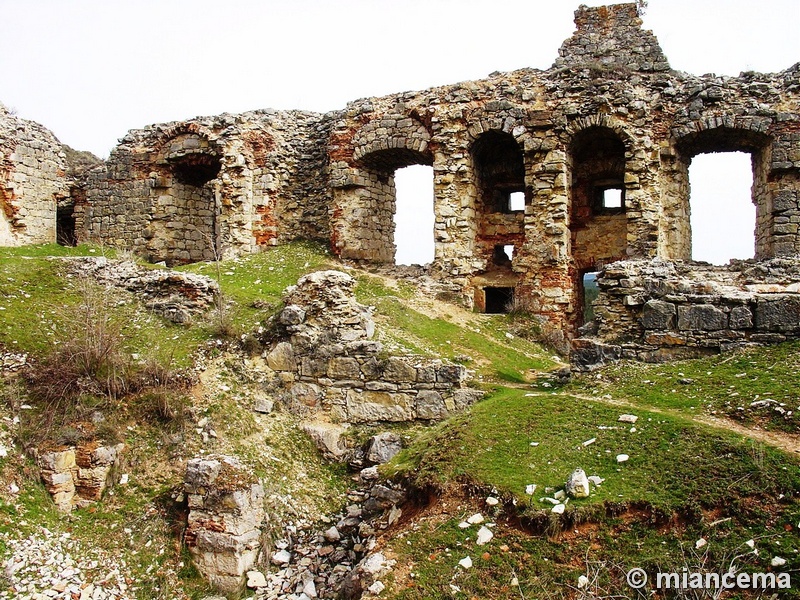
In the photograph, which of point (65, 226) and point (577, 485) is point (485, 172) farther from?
point (65, 226)

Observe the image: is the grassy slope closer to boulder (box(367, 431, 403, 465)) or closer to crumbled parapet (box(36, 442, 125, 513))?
crumbled parapet (box(36, 442, 125, 513))

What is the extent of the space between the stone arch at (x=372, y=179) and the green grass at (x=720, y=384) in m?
8.55

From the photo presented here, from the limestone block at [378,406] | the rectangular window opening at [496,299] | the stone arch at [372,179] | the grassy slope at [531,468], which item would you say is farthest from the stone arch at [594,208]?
the limestone block at [378,406]

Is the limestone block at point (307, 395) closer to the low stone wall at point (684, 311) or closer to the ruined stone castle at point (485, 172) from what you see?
the low stone wall at point (684, 311)

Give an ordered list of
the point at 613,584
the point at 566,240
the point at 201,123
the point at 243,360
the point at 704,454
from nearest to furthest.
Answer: the point at 613,584 → the point at 704,454 → the point at 243,360 → the point at 566,240 → the point at 201,123

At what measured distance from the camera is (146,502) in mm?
9031

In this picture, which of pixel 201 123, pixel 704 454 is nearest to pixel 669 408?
pixel 704 454

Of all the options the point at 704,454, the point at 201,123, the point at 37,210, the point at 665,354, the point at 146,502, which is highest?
the point at 201,123

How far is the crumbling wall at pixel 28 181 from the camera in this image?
18766mm

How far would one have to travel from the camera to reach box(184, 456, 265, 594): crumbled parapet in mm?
8430

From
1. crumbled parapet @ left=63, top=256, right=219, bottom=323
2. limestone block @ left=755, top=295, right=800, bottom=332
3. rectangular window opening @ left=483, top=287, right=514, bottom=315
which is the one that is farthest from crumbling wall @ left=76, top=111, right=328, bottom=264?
limestone block @ left=755, top=295, right=800, bottom=332

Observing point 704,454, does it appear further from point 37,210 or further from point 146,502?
point 37,210

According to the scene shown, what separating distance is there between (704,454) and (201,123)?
1533 cm

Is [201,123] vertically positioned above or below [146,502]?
above
